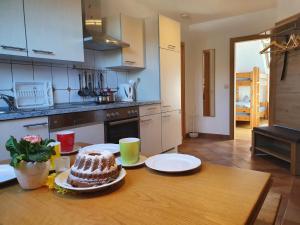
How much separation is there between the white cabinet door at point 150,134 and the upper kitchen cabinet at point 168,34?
3.33ft

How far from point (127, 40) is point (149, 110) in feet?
3.02

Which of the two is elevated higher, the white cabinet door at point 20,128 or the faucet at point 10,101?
the faucet at point 10,101

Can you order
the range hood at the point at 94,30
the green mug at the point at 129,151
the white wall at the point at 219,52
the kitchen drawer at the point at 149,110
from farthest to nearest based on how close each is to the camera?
the white wall at the point at 219,52
the kitchen drawer at the point at 149,110
the range hood at the point at 94,30
the green mug at the point at 129,151

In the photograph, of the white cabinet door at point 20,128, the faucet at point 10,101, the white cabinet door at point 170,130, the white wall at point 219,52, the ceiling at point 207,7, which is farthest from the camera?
the white wall at point 219,52

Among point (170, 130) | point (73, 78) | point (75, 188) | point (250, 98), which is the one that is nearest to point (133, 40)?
point (73, 78)

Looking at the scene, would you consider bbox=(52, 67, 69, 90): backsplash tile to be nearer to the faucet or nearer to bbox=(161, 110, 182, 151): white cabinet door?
the faucet

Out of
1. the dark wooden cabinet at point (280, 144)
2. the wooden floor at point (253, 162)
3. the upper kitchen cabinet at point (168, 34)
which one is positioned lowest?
the wooden floor at point (253, 162)

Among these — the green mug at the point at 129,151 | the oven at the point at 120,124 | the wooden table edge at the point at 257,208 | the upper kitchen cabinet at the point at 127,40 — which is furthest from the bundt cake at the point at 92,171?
the upper kitchen cabinet at the point at 127,40

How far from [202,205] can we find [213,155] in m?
3.21

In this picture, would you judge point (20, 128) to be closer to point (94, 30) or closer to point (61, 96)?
point (61, 96)

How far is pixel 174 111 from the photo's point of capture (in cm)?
347

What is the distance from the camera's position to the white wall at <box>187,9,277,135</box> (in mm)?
4168

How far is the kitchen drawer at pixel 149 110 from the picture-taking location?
283 centimetres

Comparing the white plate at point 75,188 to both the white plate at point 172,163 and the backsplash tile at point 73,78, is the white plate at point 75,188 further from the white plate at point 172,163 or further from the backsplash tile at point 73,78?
the backsplash tile at point 73,78
